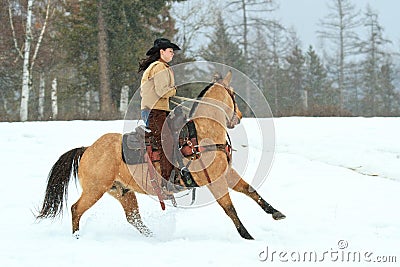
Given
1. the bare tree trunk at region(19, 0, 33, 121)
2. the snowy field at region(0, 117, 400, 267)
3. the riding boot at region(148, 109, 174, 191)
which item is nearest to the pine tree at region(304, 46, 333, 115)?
the bare tree trunk at region(19, 0, 33, 121)

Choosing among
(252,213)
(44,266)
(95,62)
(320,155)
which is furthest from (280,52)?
(44,266)

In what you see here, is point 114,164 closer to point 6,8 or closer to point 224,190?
point 224,190

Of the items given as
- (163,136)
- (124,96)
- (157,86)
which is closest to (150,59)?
(157,86)

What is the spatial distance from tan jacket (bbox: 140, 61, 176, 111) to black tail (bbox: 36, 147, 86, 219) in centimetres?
126

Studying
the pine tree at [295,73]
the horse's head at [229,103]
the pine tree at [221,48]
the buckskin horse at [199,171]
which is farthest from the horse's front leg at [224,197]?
the pine tree at [295,73]

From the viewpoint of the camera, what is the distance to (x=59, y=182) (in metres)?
6.52

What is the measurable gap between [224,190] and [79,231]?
199 cm

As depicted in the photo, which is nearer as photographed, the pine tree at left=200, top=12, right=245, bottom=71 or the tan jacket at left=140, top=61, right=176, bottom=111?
the tan jacket at left=140, top=61, right=176, bottom=111

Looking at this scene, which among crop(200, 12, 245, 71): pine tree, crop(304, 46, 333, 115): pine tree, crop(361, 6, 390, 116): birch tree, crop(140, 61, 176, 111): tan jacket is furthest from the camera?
crop(304, 46, 333, 115): pine tree

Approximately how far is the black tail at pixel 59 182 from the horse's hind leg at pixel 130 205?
57 centimetres

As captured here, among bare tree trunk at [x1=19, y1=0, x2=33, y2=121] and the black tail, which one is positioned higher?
bare tree trunk at [x1=19, y1=0, x2=33, y2=121]

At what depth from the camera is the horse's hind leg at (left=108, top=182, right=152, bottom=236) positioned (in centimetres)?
652

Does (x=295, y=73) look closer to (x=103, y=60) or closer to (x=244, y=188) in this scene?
Answer: (x=103, y=60)

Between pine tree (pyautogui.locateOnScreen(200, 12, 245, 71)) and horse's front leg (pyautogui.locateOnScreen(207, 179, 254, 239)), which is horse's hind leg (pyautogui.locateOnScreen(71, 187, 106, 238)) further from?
pine tree (pyautogui.locateOnScreen(200, 12, 245, 71))
